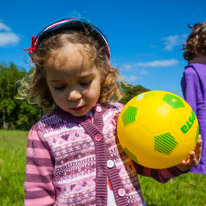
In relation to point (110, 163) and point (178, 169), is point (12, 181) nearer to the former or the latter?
point (110, 163)

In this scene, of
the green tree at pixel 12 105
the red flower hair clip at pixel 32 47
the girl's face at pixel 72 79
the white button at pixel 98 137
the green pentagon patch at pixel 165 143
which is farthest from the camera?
the green tree at pixel 12 105

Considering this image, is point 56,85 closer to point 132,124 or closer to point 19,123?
point 132,124

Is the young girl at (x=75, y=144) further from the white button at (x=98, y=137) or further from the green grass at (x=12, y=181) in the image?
the green grass at (x=12, y=181)

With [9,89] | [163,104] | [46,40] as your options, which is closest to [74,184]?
[163,104]

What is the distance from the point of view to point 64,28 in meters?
2.06

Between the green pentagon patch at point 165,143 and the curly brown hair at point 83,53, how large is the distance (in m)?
0.76

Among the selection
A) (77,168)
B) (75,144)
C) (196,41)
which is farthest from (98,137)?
(196,41)

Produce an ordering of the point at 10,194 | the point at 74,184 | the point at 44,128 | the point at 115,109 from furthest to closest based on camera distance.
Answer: the point at 10,194 → the point at 115,109 → the point at 44,128 → the point at 74,184

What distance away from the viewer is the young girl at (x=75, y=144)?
6.03 ft

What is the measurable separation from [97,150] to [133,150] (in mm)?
300

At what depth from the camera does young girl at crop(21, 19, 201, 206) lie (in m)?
1.84

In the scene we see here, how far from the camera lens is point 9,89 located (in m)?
36.4

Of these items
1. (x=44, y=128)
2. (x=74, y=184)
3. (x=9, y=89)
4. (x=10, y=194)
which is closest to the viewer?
(x=74, y=184)

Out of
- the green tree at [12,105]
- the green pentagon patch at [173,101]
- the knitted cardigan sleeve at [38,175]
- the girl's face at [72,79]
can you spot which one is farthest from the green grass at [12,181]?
the green tree at [12,105]
